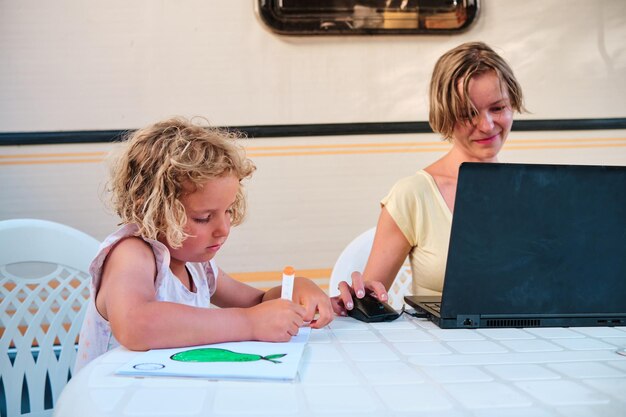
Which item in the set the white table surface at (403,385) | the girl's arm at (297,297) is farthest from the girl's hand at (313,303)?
the white table surface at (403,385)

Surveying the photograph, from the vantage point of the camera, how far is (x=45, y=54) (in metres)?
2.55

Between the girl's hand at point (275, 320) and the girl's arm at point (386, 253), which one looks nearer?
the girl's hand at point (275, 320)

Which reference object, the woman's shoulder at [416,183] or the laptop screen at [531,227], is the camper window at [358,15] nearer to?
the woman's shoulder at [416,183]

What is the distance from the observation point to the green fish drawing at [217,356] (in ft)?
3.26

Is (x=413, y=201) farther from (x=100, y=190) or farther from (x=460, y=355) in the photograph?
(x=100, y=190)

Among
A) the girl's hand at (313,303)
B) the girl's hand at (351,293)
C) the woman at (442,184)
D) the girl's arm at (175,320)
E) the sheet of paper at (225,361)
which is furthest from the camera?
the woman at (442,184)

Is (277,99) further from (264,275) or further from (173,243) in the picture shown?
(173,243)

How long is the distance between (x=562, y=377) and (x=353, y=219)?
6.07 feet

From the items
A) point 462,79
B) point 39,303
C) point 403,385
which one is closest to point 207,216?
point 403,385

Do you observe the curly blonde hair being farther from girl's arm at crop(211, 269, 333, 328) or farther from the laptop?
the laptop

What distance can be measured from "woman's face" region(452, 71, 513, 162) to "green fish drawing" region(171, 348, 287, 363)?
116 cm

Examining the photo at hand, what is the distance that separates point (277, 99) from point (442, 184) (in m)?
0.99

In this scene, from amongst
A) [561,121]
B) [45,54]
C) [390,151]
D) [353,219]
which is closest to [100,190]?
[45,54]

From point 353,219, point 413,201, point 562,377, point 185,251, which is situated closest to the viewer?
point 562,377
